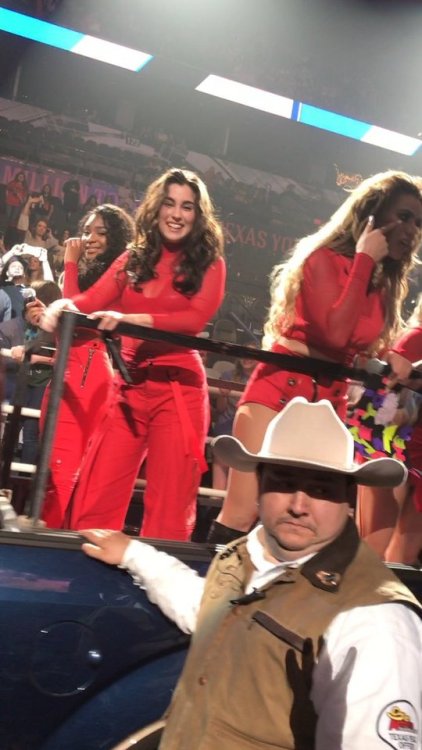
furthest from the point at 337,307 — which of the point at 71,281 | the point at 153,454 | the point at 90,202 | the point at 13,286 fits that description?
the point at 90,202

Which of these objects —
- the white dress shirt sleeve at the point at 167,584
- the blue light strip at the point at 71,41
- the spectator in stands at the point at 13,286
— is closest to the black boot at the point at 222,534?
the white dress shirt sleeve at the point at 167,584

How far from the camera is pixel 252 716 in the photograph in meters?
1.67

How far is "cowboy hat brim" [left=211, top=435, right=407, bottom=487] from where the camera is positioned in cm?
188

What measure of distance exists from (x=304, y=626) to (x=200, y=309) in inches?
65.2

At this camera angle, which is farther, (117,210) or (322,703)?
(117,210)

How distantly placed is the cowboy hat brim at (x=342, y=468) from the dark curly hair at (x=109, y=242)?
183 centimetres

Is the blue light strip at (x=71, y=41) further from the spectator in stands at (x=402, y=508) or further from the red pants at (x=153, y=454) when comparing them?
the spectator in stands at (x=402, y=508)

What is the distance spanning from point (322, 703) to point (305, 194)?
1519 centimetres

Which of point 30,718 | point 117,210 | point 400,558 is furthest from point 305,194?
point 30,718

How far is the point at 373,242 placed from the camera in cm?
298

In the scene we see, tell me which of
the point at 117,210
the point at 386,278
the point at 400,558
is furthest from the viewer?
the point at 117,210

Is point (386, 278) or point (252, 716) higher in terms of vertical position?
point (386, 278)

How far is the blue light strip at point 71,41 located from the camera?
1178cm

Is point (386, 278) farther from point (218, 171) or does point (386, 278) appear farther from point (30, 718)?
point (218, 171)
